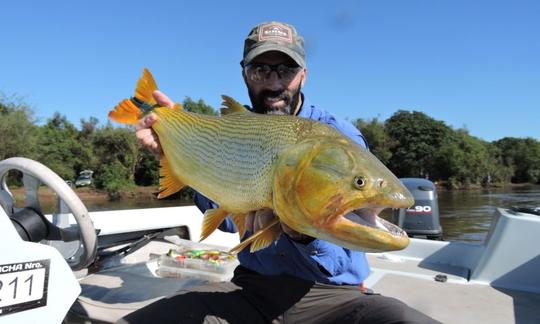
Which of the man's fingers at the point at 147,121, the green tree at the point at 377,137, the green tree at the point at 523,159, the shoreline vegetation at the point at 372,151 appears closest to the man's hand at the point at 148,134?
the man's fingers at the point at 147,121

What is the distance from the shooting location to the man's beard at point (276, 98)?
3.37 metres

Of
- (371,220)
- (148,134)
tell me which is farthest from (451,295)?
(148,134)

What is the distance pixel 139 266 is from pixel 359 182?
3370mm

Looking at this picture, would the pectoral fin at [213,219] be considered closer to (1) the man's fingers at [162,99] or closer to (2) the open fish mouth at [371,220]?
(2) the open fish mouth at [371,220]

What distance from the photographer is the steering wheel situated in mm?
3270

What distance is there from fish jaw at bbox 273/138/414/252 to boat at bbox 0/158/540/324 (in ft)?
5.17

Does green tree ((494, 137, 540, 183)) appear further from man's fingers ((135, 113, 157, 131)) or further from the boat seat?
man's fingers ((135, 113, 157, 131))

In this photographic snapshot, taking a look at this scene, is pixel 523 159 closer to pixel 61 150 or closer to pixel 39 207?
pixel 61 150

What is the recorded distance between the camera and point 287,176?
Answer: 2006 mm

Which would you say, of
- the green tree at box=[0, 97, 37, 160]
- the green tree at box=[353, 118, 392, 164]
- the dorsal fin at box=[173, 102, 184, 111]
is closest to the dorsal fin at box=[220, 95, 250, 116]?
the dorsal fin at box=[173, 102, 184, 111]

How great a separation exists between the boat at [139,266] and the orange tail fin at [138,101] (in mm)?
696

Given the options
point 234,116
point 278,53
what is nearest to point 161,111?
point 234,116

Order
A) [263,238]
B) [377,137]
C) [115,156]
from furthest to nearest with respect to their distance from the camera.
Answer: [377,137] < [115,156] < [263,238]

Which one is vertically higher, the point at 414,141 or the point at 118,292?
the point at 414,141
